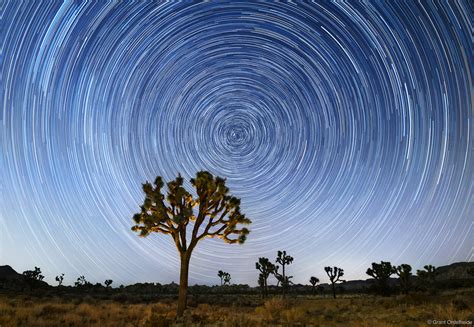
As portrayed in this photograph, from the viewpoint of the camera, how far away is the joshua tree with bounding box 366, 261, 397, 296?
4503 centimetres

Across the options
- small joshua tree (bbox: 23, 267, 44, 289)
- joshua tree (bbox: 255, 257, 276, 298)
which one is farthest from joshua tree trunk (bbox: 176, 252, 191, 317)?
small joshua tree (bbox: 23, 267, 44, 289)

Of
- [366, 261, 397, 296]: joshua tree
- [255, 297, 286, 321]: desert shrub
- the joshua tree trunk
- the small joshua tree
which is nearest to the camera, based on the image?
[255, 297, 286, 321]: desert shrub

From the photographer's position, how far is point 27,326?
37.2ft

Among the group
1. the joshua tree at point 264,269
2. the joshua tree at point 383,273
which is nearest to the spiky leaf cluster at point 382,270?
the joshua tree at point 383,273

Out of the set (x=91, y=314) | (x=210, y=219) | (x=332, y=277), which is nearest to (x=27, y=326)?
(x=91, y=314)

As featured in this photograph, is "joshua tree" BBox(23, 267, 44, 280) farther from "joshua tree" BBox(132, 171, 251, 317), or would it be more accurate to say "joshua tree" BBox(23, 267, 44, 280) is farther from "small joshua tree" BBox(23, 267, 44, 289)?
"joshua tree" BBox(132, 171, 251, 317)

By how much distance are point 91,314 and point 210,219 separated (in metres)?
8.51

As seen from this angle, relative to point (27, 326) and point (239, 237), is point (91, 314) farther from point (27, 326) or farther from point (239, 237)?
point (239, 237)

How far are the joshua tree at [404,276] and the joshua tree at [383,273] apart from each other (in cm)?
127

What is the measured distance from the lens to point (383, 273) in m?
46.6

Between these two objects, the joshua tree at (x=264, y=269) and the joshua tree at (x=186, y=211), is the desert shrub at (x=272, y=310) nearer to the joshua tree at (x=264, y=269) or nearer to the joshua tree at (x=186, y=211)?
the joshua tree at (x=186, y=211)

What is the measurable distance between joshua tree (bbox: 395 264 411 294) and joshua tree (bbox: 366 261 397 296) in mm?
1274

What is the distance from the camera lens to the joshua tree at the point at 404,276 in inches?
1806

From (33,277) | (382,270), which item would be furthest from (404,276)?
(33,277)
